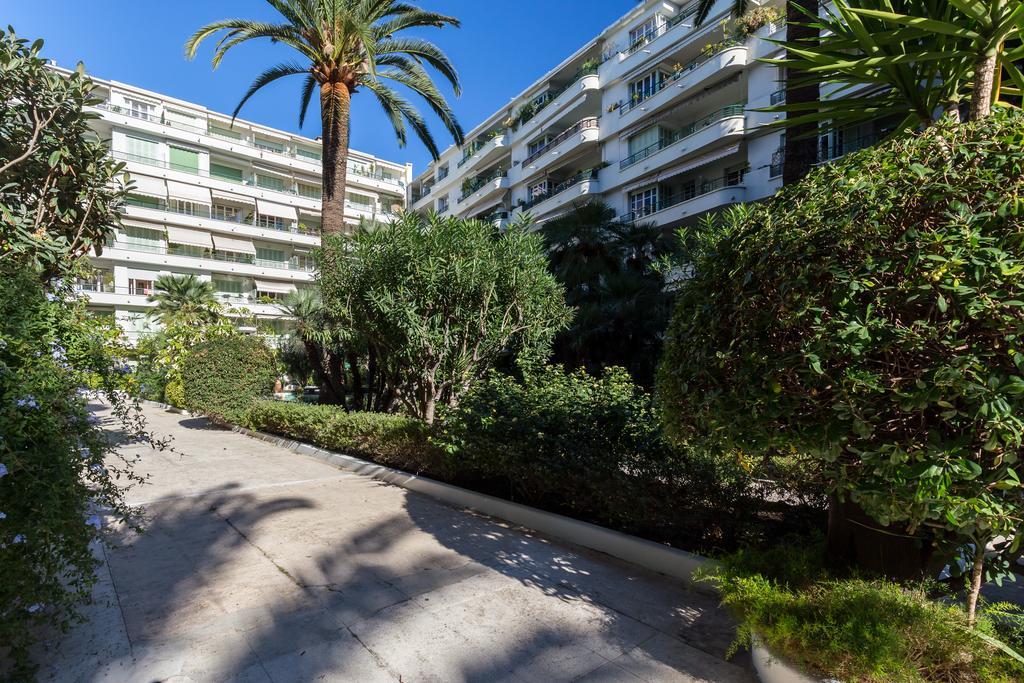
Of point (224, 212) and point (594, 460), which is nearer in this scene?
point (594, 460)

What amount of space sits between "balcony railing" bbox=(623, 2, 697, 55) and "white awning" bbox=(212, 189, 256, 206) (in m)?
32.5

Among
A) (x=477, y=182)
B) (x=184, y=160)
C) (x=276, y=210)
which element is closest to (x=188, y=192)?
(x=184, y=160)

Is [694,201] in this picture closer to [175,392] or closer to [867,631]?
[175,392]

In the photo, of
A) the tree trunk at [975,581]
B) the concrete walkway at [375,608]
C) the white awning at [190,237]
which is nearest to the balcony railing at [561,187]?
the white awning at [190,237]

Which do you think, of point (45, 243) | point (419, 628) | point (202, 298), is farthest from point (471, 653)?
point (202, 298)

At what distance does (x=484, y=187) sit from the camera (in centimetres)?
4319

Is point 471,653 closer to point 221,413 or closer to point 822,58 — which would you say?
point 822,58

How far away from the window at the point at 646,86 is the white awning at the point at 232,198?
32699mm

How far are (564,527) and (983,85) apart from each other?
459 centimetres

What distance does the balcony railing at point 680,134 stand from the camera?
22.9 m

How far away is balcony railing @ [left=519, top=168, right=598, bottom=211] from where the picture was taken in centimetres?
3112

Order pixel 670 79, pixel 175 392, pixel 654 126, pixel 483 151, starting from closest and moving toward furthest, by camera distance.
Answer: pixel 175 392 < pixel 670 79 < pixel 654 126 < pixel 483 151

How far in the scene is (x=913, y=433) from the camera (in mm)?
2379

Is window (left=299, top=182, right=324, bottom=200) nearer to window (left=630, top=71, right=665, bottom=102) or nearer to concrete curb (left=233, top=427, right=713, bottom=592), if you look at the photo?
window (left=630, top=71, right=665, bottom=102)
